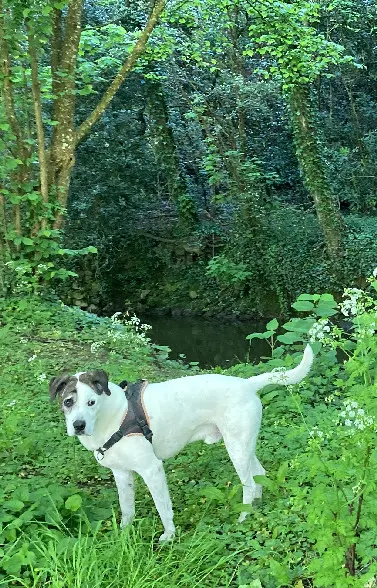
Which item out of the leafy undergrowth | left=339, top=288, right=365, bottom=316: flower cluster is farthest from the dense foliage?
left=339, top=288, right=365, bottom=316: flower cluster

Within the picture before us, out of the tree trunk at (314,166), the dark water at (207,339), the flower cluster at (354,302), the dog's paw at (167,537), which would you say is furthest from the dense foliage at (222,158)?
the flower cluster at (354,302)

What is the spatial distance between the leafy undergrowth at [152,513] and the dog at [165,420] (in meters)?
0.18

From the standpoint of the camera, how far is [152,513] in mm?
3910

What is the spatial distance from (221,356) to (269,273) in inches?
A: 154

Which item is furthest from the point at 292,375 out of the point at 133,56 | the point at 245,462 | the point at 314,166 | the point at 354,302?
the point at 314,166

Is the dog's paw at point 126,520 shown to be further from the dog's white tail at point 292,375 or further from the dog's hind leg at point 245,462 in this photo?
the dog's white tail at point 292,375

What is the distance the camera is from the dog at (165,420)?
11.4ft

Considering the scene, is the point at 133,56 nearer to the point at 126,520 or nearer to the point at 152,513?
the point at 152,513

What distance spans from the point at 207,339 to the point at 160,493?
10715mm

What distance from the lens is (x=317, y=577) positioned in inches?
100.0

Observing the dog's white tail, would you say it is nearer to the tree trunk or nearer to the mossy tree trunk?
the tree trunk

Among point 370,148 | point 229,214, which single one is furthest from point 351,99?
point 229,214

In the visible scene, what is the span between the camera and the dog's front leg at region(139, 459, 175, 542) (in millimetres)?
3496

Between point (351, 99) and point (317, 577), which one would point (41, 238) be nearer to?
point (317, 577)
